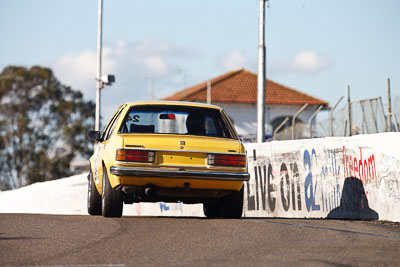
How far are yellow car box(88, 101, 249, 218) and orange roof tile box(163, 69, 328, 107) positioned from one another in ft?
153

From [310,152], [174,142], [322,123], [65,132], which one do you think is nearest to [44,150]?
[65,132]

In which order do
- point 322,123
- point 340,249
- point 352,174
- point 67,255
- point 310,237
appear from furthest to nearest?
point 322,123 → point 352,174 → point 310,237 → point 340,249 → point 67,255

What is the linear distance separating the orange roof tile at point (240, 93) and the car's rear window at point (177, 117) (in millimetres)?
46443

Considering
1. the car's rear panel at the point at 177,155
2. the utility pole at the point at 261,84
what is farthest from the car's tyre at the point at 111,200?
the utility pole at the point at 261,84

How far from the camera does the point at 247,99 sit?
58.7 meters

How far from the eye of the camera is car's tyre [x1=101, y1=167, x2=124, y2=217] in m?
11.1

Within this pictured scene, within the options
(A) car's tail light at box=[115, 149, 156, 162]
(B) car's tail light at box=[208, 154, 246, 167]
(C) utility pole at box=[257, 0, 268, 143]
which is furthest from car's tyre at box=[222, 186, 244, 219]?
(C) utility pole at box=[257, 0, 268, 143]

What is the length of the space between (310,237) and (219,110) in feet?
12.0

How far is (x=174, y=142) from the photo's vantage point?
423 inches

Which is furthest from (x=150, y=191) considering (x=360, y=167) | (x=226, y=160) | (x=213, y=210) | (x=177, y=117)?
(x=360, y=167)

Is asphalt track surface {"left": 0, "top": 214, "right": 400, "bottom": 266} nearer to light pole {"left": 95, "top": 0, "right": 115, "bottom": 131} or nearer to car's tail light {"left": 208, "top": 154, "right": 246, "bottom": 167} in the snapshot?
car's tail light {"left": 208, "top": 154, "right": 246, "bottom": 167}

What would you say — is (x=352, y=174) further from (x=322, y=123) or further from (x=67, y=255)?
(x=67, y=255)

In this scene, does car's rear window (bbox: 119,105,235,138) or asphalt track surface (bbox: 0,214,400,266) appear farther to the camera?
car's rear window (bbox: 119,105,235,138)

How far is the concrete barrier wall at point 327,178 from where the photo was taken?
1323 centimetres
